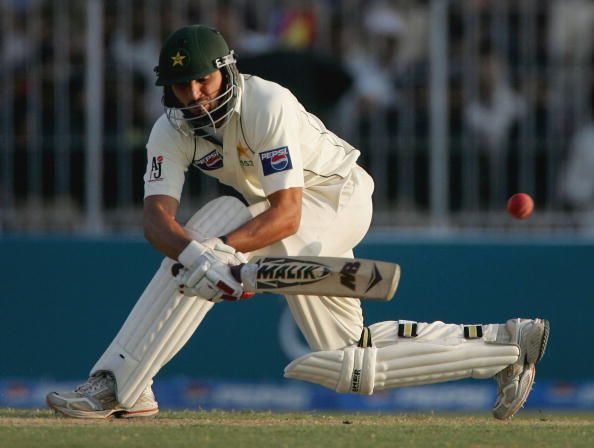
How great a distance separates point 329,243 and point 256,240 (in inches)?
17.2

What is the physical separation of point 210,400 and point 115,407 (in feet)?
11.2

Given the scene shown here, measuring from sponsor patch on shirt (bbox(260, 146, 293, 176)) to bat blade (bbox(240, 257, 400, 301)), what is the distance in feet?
1.49

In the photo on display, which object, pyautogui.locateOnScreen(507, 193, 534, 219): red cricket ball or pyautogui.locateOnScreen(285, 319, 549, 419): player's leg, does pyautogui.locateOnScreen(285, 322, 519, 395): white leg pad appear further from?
pyautogui.locateOnScreen(507, 193, 534, 219): red cricket ball

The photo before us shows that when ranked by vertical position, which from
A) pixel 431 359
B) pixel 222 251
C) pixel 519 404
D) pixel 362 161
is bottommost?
pixel 519 404

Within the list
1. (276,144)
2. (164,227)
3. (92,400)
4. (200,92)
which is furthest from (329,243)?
(92,400)

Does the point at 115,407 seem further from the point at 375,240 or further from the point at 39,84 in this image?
the point at 39,84

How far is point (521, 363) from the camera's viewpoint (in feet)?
20.9

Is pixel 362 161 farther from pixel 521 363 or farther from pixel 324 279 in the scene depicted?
pixel 324 279

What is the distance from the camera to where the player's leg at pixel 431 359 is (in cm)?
613

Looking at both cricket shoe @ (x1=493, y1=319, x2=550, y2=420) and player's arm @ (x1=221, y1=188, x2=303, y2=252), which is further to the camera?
cricket shoe @ (x1=493, y1=319, x2=550, y2=420)

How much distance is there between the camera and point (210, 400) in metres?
9.80

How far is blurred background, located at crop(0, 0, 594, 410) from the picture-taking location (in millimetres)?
9867

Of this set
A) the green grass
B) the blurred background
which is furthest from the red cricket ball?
the green grass

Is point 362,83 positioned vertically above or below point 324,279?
above
